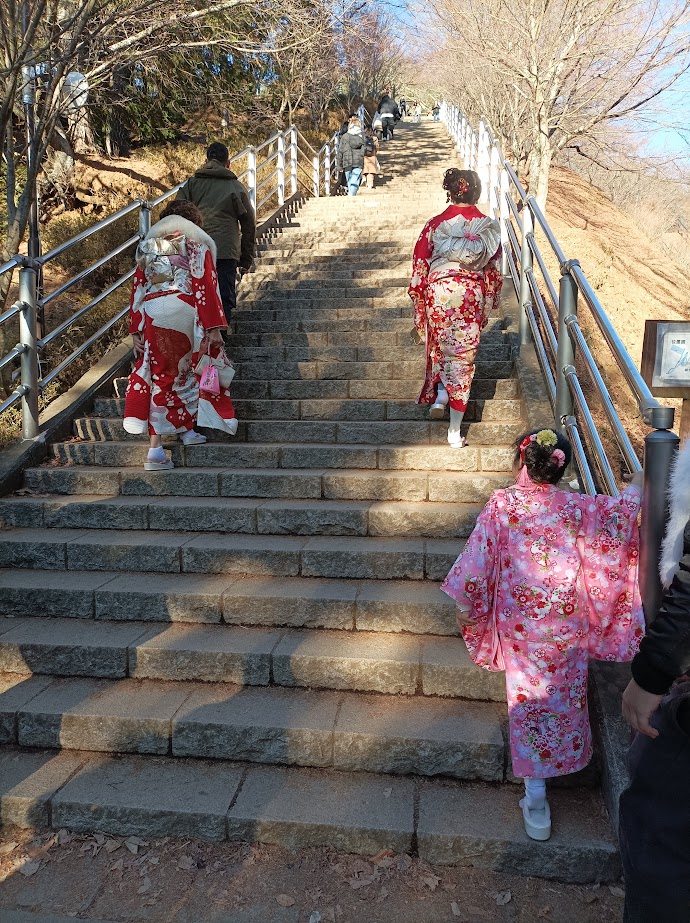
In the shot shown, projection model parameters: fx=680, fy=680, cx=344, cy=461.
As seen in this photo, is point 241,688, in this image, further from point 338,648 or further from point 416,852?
point 416,852

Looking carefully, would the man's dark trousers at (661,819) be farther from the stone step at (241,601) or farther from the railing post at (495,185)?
the railing post at (495,185)

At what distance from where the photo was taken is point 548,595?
7.14 feet

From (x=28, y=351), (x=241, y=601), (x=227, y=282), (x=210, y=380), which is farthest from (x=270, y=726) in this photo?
(x=227, y=282)

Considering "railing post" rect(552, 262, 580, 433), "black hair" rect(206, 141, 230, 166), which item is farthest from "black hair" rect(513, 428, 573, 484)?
"black hair" rect(206, 141, 230, 166)

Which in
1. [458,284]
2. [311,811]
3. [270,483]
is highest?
[458,284]

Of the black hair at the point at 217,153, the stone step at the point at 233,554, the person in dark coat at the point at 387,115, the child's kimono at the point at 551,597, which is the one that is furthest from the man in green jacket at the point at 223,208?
the person in dark coat at the point at 387,115

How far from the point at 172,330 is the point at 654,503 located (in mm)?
3117

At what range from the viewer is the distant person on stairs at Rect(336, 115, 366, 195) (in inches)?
481

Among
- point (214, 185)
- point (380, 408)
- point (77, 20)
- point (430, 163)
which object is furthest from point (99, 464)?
point (430, 163)

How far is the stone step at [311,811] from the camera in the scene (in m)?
2.17

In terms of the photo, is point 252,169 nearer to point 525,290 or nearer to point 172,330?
point 525,290

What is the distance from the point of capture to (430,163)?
56.1 ft

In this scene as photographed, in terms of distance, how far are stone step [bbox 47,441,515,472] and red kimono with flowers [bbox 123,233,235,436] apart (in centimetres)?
17

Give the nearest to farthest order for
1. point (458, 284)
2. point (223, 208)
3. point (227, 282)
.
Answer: point (458, 284), point (223, 208), point (227, 282)
